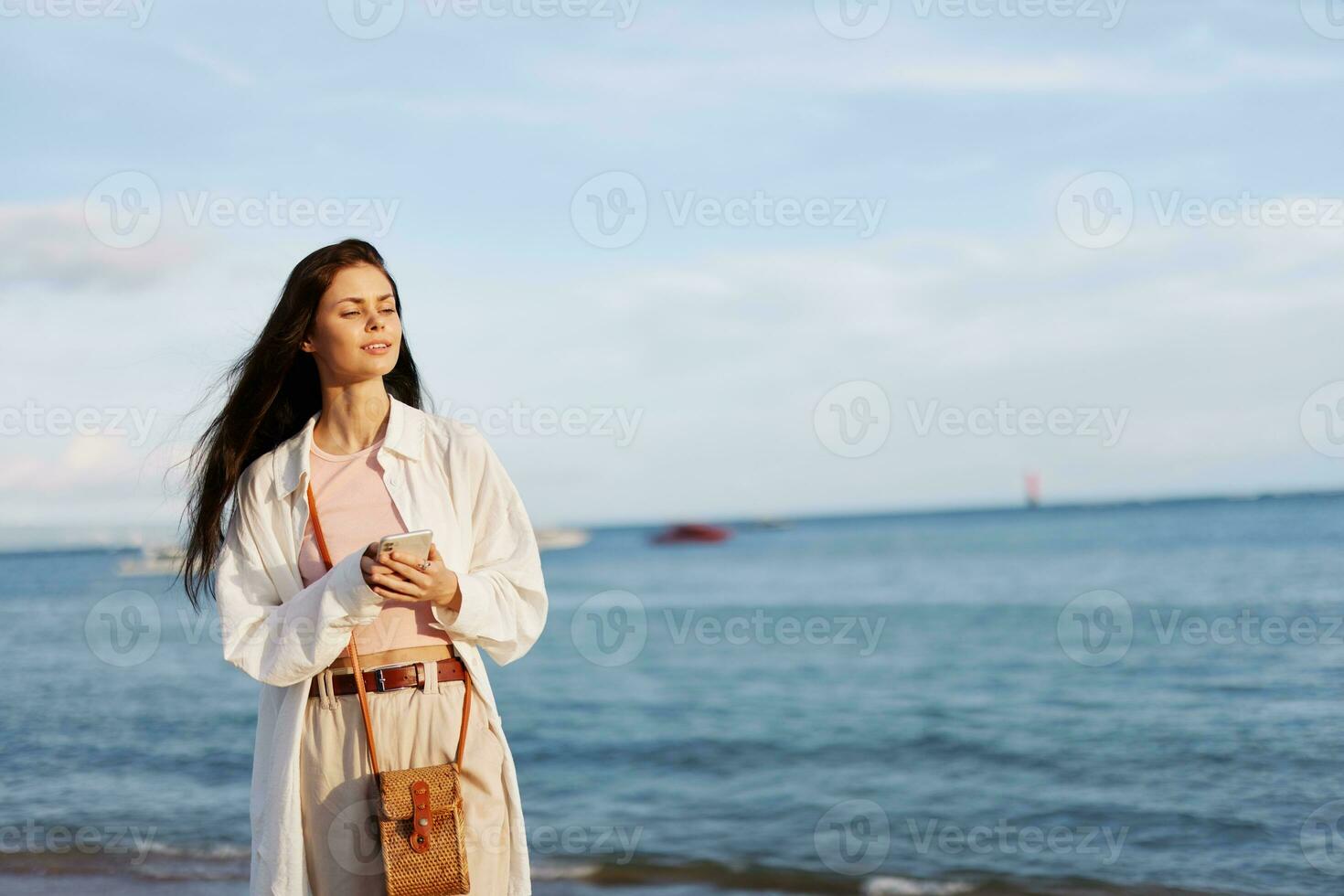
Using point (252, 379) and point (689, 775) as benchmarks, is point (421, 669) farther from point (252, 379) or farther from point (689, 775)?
point (689, 775)

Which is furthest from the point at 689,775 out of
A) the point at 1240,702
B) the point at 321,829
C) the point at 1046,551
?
the point at 1046,551

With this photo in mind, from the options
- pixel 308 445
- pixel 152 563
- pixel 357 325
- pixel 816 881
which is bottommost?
pixel 816 881

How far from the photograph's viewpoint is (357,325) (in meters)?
2.45

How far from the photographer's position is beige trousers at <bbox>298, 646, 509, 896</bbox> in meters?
2.35

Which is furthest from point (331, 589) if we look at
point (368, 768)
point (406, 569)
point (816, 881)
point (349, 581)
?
point (816, 881)

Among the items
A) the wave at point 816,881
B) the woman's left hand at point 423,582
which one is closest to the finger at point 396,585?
the woman's left hand at point 423,582

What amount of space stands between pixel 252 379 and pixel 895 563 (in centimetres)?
3661

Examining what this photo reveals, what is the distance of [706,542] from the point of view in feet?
220

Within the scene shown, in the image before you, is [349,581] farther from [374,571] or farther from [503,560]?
[503,560]

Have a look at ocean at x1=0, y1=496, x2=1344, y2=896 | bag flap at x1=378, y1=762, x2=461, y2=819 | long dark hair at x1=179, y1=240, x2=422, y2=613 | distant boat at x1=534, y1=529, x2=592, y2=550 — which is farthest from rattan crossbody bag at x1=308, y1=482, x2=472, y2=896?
distant boat at x1=534, y1=529, x2=592, y2=550

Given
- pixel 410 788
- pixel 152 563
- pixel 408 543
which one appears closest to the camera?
pixel 408 543

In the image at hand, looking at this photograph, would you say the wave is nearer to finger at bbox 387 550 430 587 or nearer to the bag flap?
the bag flap

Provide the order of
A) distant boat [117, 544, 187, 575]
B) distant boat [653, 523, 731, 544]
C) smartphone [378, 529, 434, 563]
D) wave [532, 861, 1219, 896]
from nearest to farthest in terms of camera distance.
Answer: smartphone [378, 529, 434, 563], wave [532, 861, 1219, 896], distant boat [117, 544, 187, 575], distant boat [653, 523, 731, 544]

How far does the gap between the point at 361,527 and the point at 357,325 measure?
0.43 m
